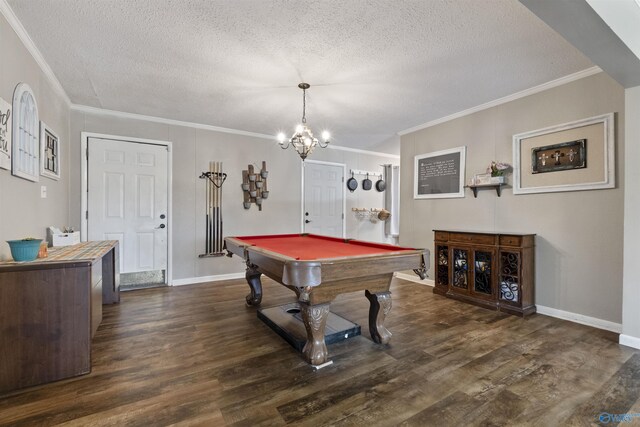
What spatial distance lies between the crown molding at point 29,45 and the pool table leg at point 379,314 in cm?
330

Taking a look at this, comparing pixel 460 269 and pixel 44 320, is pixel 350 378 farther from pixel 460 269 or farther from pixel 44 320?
pixel 460 269

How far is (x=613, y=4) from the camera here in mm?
1699

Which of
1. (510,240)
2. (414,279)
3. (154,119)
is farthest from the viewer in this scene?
(414,279)

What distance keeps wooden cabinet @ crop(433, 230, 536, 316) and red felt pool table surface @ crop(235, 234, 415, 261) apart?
4.80 feet

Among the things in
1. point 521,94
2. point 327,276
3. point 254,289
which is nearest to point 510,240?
point 521,94

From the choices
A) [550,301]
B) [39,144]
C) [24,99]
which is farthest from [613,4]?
[39,144]

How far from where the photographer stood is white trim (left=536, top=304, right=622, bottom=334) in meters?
2.74

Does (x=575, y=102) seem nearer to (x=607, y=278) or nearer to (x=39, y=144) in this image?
(x=607, y=278)

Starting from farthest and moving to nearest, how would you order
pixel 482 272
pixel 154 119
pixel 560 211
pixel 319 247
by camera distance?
pixel 154 119, pixel 482 272, pixel 560 211, pixel 319 247

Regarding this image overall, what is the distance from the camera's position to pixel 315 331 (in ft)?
7.06

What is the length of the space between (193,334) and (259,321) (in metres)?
0.62

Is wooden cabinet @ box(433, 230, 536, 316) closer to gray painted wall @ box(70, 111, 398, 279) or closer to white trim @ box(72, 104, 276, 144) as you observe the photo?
gray painted wall @ box(70, 111, 398, 279)

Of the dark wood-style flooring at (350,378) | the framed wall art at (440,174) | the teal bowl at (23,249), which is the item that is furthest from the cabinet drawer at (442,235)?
the teal bowl at (23,249)

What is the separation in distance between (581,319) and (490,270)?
893 mm
